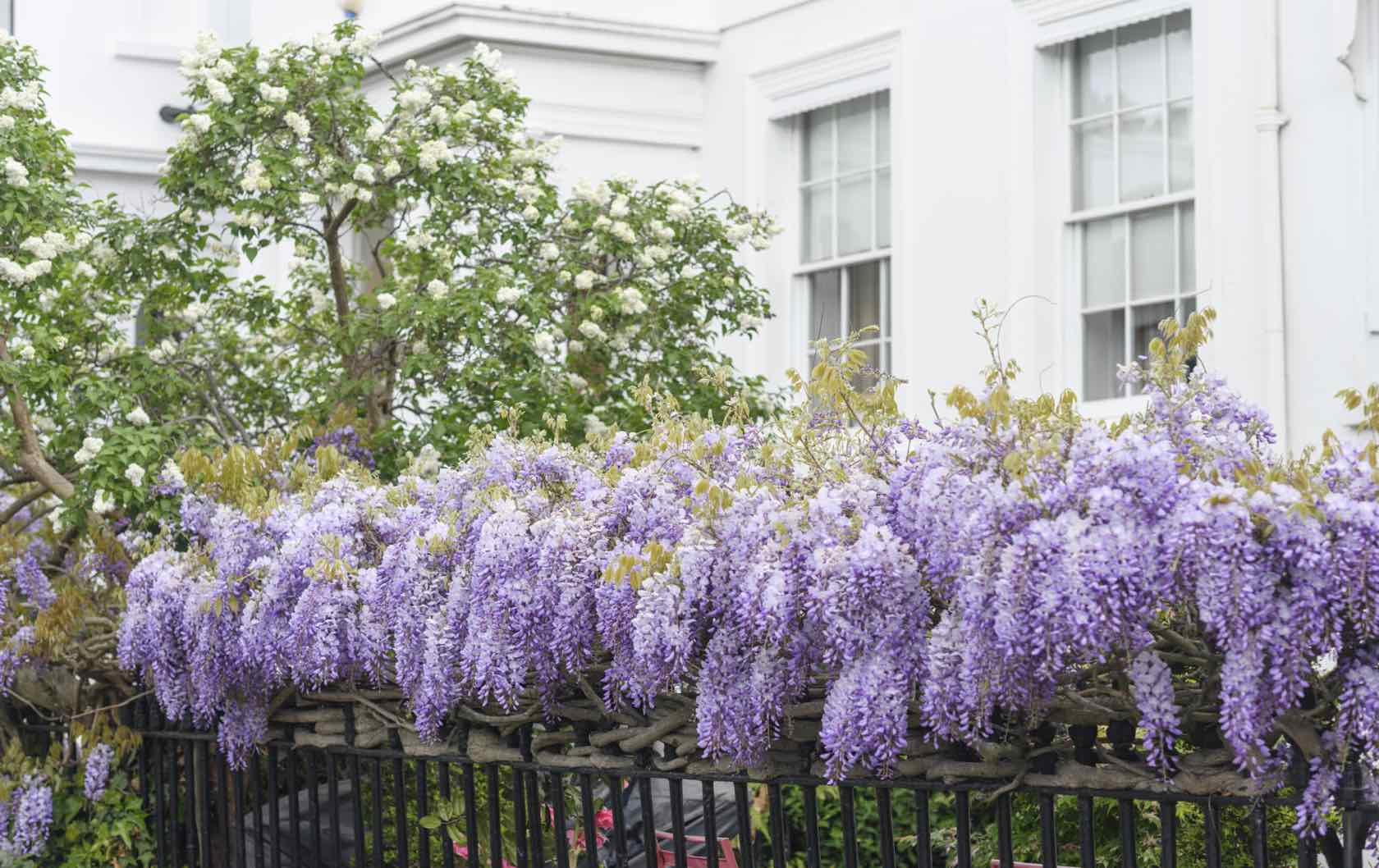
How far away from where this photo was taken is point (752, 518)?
3.44 metres

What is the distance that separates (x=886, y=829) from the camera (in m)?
3.52

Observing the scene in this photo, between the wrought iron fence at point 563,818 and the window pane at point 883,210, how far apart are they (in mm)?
4699

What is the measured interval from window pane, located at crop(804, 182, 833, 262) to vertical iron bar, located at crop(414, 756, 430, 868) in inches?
260

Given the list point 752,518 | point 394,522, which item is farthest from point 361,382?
point 752,518

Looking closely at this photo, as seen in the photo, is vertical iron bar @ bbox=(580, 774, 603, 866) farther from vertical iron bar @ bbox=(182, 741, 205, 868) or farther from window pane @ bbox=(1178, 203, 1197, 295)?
window pane @ bbox=(1178, 203, 1197, 295)

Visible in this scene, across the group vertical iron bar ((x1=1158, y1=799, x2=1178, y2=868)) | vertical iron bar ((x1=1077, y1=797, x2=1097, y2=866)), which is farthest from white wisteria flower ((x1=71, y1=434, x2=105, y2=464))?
vertical iron bar ((x1=1158, y1=799, x2=1178, y2=868))

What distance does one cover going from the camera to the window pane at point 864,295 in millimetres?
10594

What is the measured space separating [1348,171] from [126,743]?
559cm

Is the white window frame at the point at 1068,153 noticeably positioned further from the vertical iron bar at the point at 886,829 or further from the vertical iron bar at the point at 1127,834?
the vertical iron bar at the point at 1127,834

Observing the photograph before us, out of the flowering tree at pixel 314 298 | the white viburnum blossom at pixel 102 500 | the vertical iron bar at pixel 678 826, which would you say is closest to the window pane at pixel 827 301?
the flowering tree at pixel 314 298

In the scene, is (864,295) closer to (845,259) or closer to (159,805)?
(845,259)

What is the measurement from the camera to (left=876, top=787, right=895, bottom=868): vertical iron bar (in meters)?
3.49

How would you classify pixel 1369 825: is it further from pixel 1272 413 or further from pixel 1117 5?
pixel 1117 5

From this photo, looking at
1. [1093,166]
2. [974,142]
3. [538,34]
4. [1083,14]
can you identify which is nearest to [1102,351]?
[1093,166]
